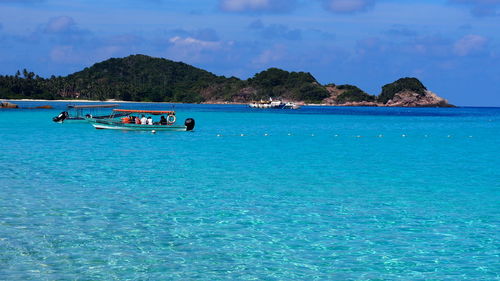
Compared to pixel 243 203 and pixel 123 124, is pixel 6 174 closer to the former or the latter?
pixel 243 203

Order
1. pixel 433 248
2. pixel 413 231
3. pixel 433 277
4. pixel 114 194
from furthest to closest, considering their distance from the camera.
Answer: pixel 114 194 < pixel 413 231 < pixel 433 248 < pixel 433 277

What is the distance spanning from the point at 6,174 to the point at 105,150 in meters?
14.4

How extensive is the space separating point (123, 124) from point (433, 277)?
54816mm

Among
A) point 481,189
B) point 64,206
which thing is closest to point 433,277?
point 64,206

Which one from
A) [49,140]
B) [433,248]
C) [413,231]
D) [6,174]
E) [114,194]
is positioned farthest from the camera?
[49,140]

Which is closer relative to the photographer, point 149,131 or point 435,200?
point 435,200

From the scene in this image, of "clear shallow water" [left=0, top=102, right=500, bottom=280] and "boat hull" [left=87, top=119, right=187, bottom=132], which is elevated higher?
"boat hull" [left=87, top=119, right=187, bottom=132]

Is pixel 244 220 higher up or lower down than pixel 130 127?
lower down

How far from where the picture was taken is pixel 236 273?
12828 mm

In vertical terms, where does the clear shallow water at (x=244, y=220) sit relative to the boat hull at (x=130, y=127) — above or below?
below

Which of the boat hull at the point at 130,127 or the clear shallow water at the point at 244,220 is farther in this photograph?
the boat hull at the point at 130,127

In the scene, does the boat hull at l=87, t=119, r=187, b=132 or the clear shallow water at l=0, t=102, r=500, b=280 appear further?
the boat hull at l=87, t=119, r=187, b=132

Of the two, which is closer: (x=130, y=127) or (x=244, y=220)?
(x=244, y=220)

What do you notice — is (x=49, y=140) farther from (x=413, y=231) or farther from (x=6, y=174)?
(x=413, y=231)
